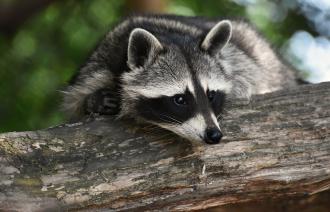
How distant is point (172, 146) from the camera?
511 cm

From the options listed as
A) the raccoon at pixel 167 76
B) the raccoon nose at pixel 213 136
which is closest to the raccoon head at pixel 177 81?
the raccoon at pixel 167 76

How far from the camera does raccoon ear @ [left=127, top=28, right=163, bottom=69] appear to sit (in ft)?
17.2

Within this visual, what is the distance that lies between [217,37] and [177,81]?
596 mm

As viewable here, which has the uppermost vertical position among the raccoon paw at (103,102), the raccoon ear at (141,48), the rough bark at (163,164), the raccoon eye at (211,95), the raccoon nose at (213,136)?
the raccoon ear at (141,48)

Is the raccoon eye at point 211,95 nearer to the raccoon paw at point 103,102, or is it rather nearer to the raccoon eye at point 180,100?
the raccoon eye at point 180,100

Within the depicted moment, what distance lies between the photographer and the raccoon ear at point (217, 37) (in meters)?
5.46

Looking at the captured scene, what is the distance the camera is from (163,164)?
496 centimetres

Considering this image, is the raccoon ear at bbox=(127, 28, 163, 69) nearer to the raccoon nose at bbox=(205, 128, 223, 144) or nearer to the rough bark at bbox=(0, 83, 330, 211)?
the rough bark at bbox=(0, 83, 330, 211)

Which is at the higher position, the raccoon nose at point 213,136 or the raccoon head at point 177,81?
the raccoon head at point 177,81

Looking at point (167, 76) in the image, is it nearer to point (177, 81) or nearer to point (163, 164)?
point (177, 81)

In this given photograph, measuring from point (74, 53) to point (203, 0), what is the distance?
1724 mm

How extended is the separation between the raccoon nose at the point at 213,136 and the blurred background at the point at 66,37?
336cm

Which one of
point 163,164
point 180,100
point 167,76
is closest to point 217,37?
point 167,76

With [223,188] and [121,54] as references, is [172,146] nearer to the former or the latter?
[223,188]
